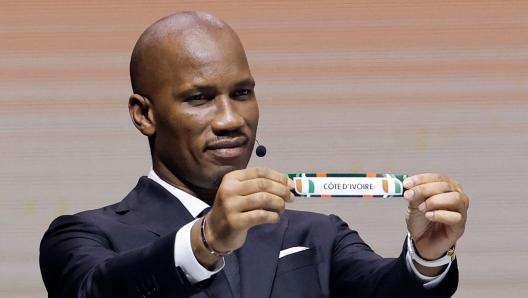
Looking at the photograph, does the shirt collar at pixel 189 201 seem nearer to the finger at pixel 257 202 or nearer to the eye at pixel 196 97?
the eye at pixel 196 97

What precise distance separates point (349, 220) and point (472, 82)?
0.58 metres

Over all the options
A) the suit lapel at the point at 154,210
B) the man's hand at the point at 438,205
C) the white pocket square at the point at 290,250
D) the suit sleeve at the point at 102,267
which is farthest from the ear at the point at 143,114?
the man's hand at the point at 438,205

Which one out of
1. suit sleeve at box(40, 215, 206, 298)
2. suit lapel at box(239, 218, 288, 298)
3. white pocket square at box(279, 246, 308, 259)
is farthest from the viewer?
white pocket square at box(279, 246, 308, 259)

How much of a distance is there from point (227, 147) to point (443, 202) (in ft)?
1.79

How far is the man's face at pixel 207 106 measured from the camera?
2.45 m

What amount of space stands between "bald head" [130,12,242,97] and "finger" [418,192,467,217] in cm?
65

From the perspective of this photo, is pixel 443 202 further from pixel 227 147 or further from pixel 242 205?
pixel 227 147

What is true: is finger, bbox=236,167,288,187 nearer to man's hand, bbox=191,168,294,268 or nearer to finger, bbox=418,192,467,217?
man's hand, bbox=191,168,294,268

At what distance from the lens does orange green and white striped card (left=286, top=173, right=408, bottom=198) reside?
6.93 ft

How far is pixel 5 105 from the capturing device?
10.9 feet

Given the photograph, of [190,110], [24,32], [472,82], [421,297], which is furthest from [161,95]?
[472,82]

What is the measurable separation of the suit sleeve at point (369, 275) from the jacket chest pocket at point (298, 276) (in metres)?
0.06

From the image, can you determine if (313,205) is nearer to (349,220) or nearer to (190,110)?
(349,220)

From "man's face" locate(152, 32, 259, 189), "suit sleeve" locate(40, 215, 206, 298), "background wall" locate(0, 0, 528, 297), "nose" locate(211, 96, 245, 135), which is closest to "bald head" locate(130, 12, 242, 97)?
"man's face" locate(152, 32, 259, 189)
